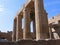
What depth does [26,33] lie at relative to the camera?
720 inches

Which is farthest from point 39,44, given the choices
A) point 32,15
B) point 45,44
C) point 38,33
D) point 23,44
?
point 32,15

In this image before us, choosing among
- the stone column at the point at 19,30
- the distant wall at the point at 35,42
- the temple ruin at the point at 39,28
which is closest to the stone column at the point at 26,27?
the temple ruin at the point at 39,28

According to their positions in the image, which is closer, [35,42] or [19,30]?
[35,42]

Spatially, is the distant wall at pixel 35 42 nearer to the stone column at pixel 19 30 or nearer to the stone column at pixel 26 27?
the stone column at pixel 26 27

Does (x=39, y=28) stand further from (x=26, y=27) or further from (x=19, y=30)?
(x=19, y=30)

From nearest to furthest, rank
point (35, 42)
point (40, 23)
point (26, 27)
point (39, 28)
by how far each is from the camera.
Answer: point (35, 42) < point (39, 28) < point (40, 23) < point (26, 27)

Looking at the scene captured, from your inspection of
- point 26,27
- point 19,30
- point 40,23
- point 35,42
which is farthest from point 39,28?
point 19,30

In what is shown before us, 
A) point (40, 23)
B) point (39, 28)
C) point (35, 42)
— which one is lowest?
point (35, 42)

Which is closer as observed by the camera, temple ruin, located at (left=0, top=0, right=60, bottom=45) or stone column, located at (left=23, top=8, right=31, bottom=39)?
temple ruin, located at (left=0, top=0, right=60, bottom=45)

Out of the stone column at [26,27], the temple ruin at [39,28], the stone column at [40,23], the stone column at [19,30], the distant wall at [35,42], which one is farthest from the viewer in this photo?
the stone column at [19,30]

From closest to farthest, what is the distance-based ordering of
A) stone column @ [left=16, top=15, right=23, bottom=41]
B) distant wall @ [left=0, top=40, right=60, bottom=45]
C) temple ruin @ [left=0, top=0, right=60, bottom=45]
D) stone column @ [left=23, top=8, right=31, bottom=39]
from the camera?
distant wall @ [left=0, top=40, right=60, bottom=45] → temple ruin @ [left=0, top=0, right=60, bottom=45] → stone column @ [left=23, top=8, right=31, bottom=39] → stone column @ [left=16, top=15, right=23, bottom=41]

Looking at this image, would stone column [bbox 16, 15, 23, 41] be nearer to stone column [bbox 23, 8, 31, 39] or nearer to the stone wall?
stone column [bbox 23, 8, 31, 39]

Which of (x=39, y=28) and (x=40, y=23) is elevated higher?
(x=40, y=23)

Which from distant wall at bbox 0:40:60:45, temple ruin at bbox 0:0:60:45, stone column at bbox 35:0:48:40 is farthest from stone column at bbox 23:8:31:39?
distant wall at bbox 0:40:60:45
